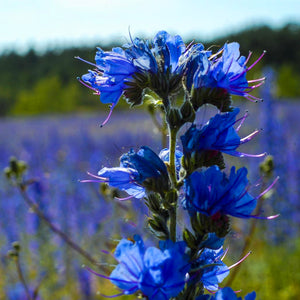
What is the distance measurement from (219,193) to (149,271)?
284 millimetres

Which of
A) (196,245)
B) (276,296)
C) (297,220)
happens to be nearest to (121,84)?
(196,245)

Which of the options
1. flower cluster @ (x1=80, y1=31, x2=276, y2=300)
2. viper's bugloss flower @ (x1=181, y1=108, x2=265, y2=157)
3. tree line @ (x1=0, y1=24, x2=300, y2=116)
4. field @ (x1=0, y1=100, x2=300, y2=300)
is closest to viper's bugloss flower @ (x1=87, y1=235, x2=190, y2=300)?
flower cluster @ (x1=80, y1=31, x2=276, y2=300)

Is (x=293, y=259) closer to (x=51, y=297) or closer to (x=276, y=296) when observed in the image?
(x=276, y=296)

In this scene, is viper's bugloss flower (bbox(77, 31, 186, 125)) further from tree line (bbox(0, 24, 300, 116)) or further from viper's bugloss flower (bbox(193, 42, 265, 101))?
tree line (bbox(0, 24, 300, 116))

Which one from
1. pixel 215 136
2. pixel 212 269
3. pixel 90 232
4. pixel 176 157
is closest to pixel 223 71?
pixel 215 136

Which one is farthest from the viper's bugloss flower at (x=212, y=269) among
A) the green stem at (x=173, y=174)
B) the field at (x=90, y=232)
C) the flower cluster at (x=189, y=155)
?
the field at (x=90, y=232)

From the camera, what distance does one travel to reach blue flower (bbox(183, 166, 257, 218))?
1.22m

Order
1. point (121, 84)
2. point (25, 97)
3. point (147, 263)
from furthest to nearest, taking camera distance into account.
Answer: point (25, 97) < point (121, 84) < point (147, 263)

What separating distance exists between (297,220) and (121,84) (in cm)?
607

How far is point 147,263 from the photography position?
1.14 metres

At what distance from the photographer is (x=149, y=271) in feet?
3.74

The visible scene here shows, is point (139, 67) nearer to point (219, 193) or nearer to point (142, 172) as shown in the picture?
point (142, 172)

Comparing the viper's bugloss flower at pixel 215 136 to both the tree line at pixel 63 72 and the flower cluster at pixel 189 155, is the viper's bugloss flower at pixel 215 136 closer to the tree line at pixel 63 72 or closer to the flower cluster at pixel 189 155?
the flower cluster at pixel 189 155

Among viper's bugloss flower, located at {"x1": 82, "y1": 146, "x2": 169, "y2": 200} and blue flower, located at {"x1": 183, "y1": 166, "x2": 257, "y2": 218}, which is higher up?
viper's bugloss flower, located at {"x1": 82, "y1": 146, "x2": 169, "y2": 200}
